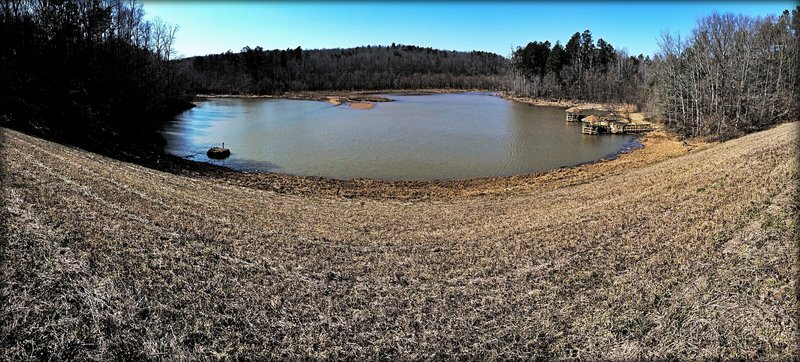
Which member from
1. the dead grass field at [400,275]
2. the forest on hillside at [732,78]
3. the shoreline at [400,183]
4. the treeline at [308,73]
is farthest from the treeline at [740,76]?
the treeline at [308,73]

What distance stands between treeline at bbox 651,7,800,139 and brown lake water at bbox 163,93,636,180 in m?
5.69

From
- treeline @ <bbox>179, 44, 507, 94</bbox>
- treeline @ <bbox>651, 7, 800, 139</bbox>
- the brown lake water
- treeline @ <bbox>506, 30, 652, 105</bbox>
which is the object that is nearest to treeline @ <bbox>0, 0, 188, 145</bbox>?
the brown lake water

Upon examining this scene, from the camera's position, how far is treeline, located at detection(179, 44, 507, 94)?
104m

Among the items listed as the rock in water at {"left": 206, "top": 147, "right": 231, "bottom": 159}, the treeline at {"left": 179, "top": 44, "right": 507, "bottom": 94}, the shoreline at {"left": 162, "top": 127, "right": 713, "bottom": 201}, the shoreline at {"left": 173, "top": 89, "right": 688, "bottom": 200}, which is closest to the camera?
the shoreline at {"left": 162, "top": 127, "right": 713, "bottom": 201}

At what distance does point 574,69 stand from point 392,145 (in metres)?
65.6

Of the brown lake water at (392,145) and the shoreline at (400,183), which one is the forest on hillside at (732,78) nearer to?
the brown lake water at (392,145)

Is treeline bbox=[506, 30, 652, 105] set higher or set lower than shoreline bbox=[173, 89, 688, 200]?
higher

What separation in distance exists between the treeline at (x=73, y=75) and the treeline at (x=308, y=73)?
190 ft

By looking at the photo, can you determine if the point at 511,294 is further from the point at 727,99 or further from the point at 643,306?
the point at 727,99

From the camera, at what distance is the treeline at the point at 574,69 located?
76.5 metres

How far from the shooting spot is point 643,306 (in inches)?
224

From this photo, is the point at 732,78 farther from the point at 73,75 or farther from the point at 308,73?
the point at 308,73

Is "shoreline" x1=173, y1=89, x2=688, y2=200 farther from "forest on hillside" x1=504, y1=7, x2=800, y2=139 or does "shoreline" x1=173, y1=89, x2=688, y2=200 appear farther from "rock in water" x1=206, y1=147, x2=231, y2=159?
"forest on hillside" x1=504, y1=7, x2=800, y2=139

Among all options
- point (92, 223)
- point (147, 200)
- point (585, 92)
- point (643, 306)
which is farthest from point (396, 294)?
point (585, 92)
